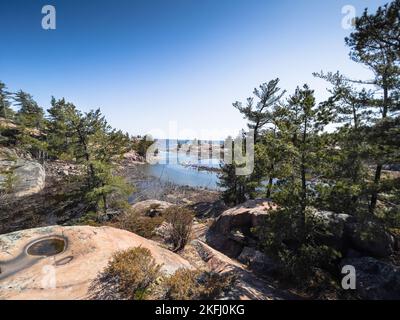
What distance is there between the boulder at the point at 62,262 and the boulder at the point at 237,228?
524 cm

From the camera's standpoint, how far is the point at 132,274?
507 cm

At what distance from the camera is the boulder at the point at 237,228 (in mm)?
11188

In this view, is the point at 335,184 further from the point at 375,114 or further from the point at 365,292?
the point at 375,114

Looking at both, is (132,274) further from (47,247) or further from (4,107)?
(4,107)

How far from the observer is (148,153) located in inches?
2827

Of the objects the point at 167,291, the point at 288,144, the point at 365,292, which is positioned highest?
the point at 288,144

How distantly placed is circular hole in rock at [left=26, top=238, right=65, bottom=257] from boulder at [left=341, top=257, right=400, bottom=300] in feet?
35.4

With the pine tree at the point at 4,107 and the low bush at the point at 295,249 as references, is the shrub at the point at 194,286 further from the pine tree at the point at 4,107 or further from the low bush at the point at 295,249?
the pine tree at the point at 4,107

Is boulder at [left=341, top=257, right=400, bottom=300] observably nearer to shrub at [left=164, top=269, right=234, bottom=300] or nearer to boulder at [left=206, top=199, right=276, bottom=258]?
boulder at [left=206, top=199, right=276, bottom=258]

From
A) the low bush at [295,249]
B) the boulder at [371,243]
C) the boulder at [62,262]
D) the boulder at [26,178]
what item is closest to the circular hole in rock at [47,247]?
the boulder at [62,262]

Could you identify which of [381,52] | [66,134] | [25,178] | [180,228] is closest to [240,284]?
[180,228]

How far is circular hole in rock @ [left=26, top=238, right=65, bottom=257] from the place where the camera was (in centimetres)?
625

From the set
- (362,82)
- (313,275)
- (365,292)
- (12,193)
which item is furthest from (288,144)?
(12,193)
